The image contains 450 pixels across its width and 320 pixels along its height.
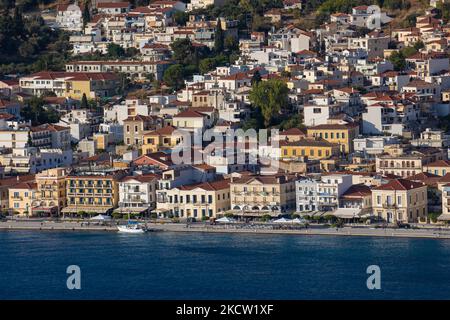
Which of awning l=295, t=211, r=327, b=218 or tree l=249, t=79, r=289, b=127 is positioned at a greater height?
tree l=249, t=79, r=289, b=127

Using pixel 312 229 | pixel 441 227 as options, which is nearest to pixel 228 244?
pixel 312 229

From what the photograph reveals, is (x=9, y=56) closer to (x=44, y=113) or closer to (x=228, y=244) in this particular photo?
(x=44, y=113)

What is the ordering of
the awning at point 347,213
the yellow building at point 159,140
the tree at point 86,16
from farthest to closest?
the tree at point 86,16 < the yellow building at point 159,140 < the awning at point 347,213

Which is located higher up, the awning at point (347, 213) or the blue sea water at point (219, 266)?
the awning at point (347, 213)

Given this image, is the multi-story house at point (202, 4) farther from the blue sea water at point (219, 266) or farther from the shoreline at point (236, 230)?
the blue sea water at point (219, 266)

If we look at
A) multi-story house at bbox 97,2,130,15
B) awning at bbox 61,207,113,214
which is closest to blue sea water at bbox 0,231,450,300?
awning at bbox 61,207,113,214

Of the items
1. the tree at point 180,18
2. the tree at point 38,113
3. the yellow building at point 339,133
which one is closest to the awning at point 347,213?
the yellow building at point 339,133

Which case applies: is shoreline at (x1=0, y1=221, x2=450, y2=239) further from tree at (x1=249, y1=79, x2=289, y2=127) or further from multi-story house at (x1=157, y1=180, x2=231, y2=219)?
tree at (x1=249, y1=79, x2=289, y2=127)
